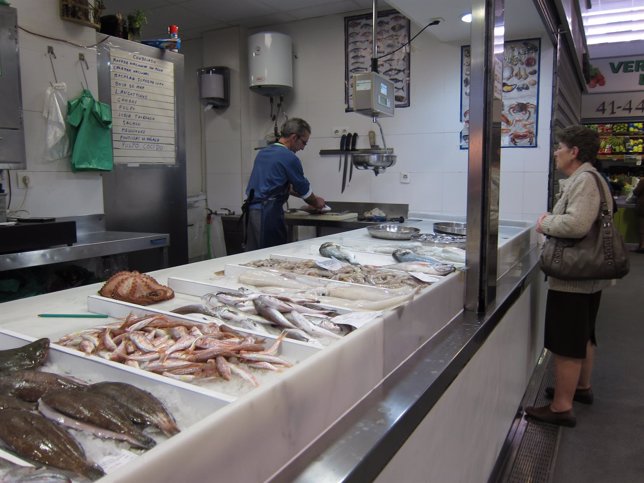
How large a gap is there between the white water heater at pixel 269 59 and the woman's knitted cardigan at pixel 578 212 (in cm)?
392

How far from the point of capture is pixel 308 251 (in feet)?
8.09

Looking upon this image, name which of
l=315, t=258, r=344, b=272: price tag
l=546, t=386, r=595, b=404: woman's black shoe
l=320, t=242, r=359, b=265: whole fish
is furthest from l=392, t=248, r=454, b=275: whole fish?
l=546, t=386, r=595, b=404: woman's black shoe

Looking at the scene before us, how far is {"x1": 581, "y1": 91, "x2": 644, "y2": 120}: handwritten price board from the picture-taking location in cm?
954

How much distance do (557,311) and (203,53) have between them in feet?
18.6

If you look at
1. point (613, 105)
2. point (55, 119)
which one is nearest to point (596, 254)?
point (55, 119)

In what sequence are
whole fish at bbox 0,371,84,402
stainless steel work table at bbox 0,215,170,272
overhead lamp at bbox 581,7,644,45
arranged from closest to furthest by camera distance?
whole fish at bbox 0,371,84,402 < stainless steel work table at bbox 0,215,170,272 < overhead lamp at bbox 581,7,644,45

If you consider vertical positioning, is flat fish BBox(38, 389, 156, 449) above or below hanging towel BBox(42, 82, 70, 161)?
below

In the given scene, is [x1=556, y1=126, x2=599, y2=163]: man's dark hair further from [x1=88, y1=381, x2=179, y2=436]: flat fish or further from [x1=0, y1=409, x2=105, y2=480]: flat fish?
[x1=0, y1=409, x2=105, y2=480]: flat fish

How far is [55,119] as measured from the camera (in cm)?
340

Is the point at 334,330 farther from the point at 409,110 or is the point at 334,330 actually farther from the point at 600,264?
the point at 409,110

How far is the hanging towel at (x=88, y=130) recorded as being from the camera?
3.49 metres

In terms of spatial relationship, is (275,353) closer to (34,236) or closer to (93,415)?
(93,415)

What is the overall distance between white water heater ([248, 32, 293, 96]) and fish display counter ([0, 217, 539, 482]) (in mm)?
4128

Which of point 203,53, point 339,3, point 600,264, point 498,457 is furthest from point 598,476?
point 203,53
